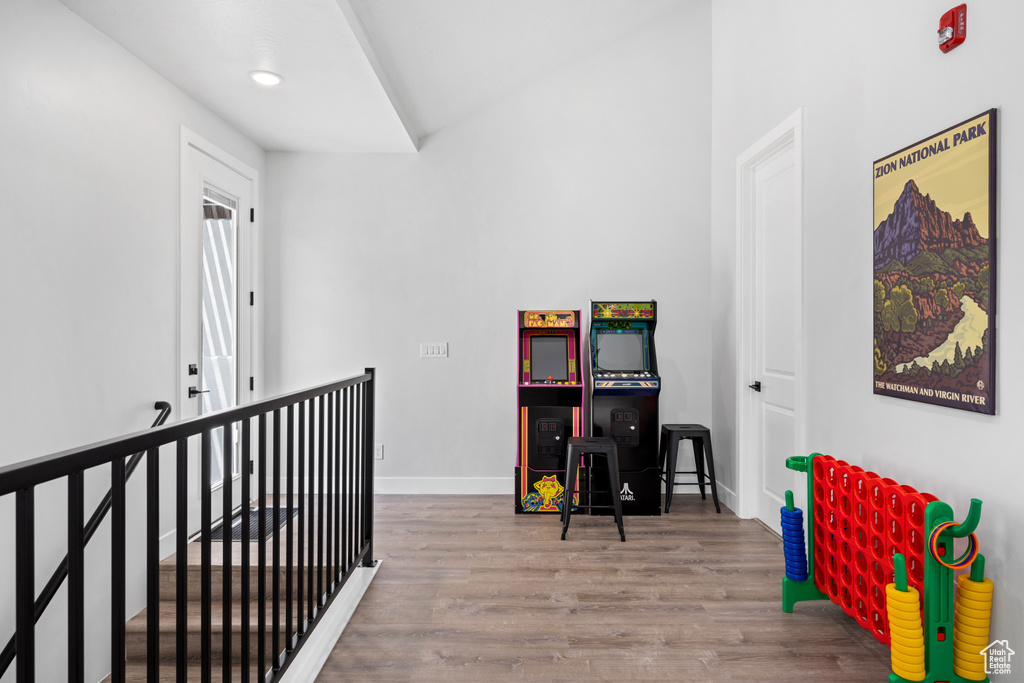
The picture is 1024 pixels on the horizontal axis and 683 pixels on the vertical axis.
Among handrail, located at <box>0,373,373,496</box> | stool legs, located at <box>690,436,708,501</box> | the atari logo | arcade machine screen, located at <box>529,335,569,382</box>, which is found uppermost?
arcade machine screen, located at <box>529,335,569,382</box>

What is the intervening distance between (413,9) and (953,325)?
2661mm

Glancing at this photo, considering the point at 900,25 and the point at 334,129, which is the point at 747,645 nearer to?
the point at 900,25

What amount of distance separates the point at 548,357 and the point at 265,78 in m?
2.28

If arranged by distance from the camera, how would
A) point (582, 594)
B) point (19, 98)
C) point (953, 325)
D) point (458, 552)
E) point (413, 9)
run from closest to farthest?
1. point (953, 325)
2. point (19, 98)
3. point (582, 594)
4. point (413, 9)
5. point (458, 552)

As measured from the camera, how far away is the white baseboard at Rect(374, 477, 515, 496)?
13.5 feet

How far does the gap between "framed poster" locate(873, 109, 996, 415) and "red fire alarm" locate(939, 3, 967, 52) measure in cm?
27

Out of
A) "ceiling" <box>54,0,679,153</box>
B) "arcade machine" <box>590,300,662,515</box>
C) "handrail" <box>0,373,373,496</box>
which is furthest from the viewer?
"arcade machine" <box>590,300,662,515</box>

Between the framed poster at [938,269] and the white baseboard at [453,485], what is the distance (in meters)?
2.61

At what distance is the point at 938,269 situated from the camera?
1856mm

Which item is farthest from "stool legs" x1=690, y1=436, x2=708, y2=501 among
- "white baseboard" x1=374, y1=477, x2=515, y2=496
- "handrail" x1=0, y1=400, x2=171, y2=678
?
"handrail" x1=0, y1=400, x2=171, y2=678

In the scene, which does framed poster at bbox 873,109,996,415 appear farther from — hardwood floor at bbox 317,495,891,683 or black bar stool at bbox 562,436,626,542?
black bar stool at bbox 562,436,626,542

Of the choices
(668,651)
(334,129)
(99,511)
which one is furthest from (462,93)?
(668,651)

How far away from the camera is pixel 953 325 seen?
5.93 ft

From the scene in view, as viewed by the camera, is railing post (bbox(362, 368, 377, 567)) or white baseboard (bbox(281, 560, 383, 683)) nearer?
white baseboard (bbox(281, 560, 383, 683))
